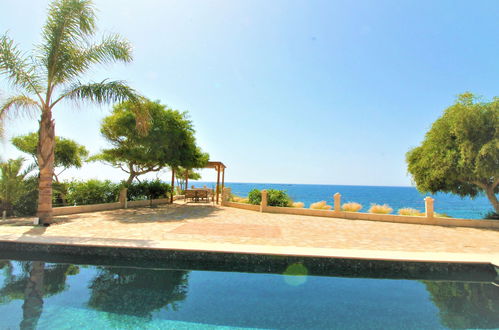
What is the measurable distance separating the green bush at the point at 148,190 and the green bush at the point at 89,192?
184cm

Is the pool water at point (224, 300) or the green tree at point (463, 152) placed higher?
the green tree at point (463, 152)

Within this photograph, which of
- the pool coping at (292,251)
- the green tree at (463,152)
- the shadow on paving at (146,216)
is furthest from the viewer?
the green tree at (463,152)

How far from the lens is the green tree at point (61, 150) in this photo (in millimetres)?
13930

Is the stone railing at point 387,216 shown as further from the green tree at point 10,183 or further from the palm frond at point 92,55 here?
the green tree at point 10,183

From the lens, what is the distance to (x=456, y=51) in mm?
11367

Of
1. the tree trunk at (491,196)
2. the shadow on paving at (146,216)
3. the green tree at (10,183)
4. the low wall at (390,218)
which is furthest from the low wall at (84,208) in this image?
the tree trunk at (491,196)

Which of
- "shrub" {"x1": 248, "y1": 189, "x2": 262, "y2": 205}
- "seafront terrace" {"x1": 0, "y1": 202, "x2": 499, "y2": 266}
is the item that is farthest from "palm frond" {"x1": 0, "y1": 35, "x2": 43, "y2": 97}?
"shrub" {"x1": 248, "y1": 189, "x2": 262, "y2": 205}

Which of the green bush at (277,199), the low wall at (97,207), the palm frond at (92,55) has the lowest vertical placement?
the low wall at (97,207)

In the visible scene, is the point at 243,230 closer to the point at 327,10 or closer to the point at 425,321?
the point at 425,321

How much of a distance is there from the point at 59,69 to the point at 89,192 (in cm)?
680

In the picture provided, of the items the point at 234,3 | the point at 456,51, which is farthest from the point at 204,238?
the point at 456,51

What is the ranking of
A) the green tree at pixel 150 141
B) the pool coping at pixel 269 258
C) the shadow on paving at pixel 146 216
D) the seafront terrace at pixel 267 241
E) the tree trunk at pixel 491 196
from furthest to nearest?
the green tree at pixel 150 141 → the tree trunk at pixel 491 196 → the shadow on paving at pixel 146 216 → the seafront terrace at pixel 267 241 → the pool coping at pixel 269 258

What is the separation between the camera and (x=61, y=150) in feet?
48.2

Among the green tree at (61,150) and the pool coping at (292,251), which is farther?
the green tree at (61,150)
